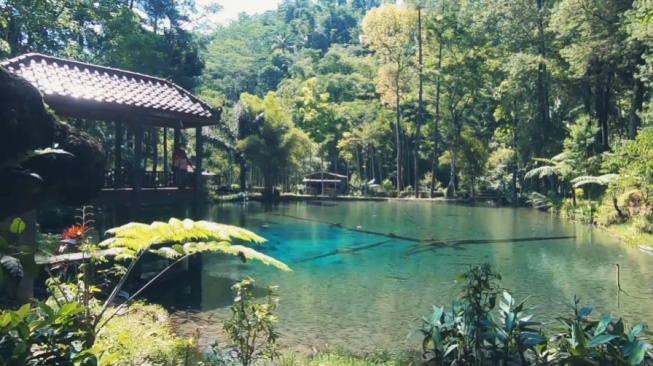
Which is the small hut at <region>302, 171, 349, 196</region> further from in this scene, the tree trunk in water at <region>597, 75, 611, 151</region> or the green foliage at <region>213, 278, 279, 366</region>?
Result: the green foliage at <region>213, 278, 279, 366</region>

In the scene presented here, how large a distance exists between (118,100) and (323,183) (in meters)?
34.3

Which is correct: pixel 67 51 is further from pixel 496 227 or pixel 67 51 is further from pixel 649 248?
pixel 649 248

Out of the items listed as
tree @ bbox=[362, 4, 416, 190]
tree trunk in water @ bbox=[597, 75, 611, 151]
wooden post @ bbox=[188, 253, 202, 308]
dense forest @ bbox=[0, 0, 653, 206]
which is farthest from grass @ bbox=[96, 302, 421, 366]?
tree @ bbox=[362, 4, 416, 190]

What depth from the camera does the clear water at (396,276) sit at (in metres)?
8.16

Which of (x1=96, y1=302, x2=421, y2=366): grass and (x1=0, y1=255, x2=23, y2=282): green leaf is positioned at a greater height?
(x1=0, y1=255, x2=23, y2=282): green leaf

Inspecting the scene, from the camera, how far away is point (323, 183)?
44.0 metres

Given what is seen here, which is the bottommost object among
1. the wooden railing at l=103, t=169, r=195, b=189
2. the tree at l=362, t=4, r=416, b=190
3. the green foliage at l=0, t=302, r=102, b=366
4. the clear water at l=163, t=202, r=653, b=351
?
the clear water at l=163, t=202, r=653, b=351

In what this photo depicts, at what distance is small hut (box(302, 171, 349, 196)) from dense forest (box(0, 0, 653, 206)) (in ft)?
4.84

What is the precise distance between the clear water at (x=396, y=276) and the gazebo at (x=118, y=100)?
2581 millimetres

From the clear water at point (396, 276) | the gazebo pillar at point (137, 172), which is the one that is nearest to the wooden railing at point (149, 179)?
the gazebo pillar at point (137, 172)

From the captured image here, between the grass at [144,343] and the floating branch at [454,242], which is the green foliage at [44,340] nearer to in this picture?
the grass at [144,343]

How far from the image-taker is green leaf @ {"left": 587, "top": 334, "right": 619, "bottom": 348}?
14.2 feet

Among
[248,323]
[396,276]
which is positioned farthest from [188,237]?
[396,276]

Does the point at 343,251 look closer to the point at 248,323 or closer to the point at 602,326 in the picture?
the point at 602,326
